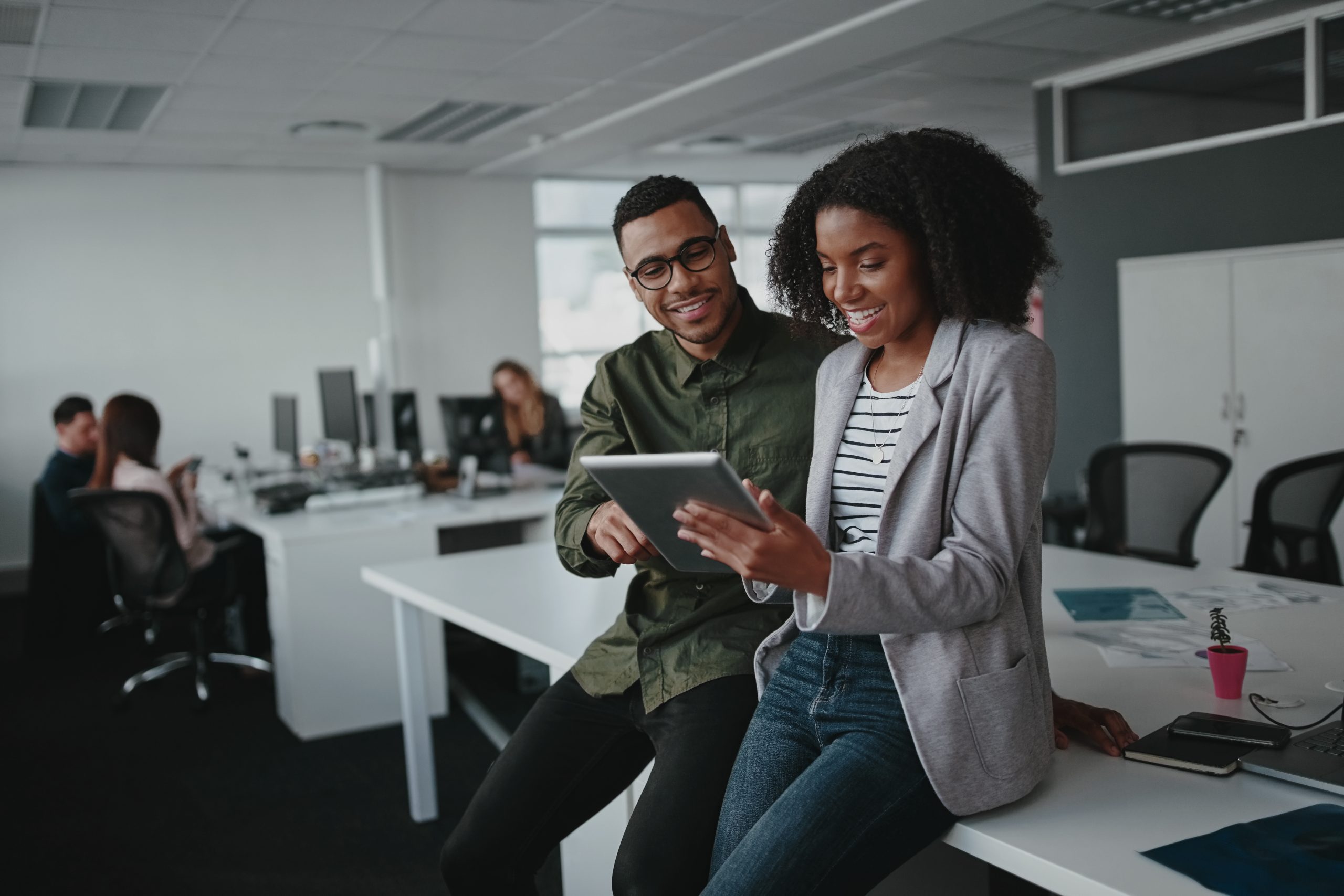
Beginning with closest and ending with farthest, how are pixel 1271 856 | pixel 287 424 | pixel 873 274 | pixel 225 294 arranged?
pixel 1271 856 → pixel 873 274 → pixel 287 424 → pixel 225 294

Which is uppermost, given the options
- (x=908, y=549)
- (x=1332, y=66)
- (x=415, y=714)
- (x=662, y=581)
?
(x=1332, y=66)

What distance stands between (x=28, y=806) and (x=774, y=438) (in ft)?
9.91

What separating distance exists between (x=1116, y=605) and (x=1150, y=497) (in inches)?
54.6

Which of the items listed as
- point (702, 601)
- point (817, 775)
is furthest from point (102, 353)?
point (817, 775)

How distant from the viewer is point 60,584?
543 cm

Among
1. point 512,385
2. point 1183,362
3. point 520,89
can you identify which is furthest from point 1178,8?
point 512,385

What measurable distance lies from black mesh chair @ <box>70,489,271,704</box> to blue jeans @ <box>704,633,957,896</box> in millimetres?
3507

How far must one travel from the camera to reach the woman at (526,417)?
6609mm

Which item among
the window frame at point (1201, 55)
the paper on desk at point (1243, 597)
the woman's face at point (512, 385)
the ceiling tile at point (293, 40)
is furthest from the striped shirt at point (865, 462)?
the woman's face at point (512, 385)

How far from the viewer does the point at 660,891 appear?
1549 millimetres

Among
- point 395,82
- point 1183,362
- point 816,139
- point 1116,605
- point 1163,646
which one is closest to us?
point 1163,646

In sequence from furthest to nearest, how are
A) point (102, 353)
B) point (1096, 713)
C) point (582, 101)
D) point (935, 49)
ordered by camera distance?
point (102, 353), point (582, 101), point (935, 49), point (1096, 713)

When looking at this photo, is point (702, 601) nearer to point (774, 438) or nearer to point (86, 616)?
point (774, 438)

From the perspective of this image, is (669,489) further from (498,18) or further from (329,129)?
(329,129)
